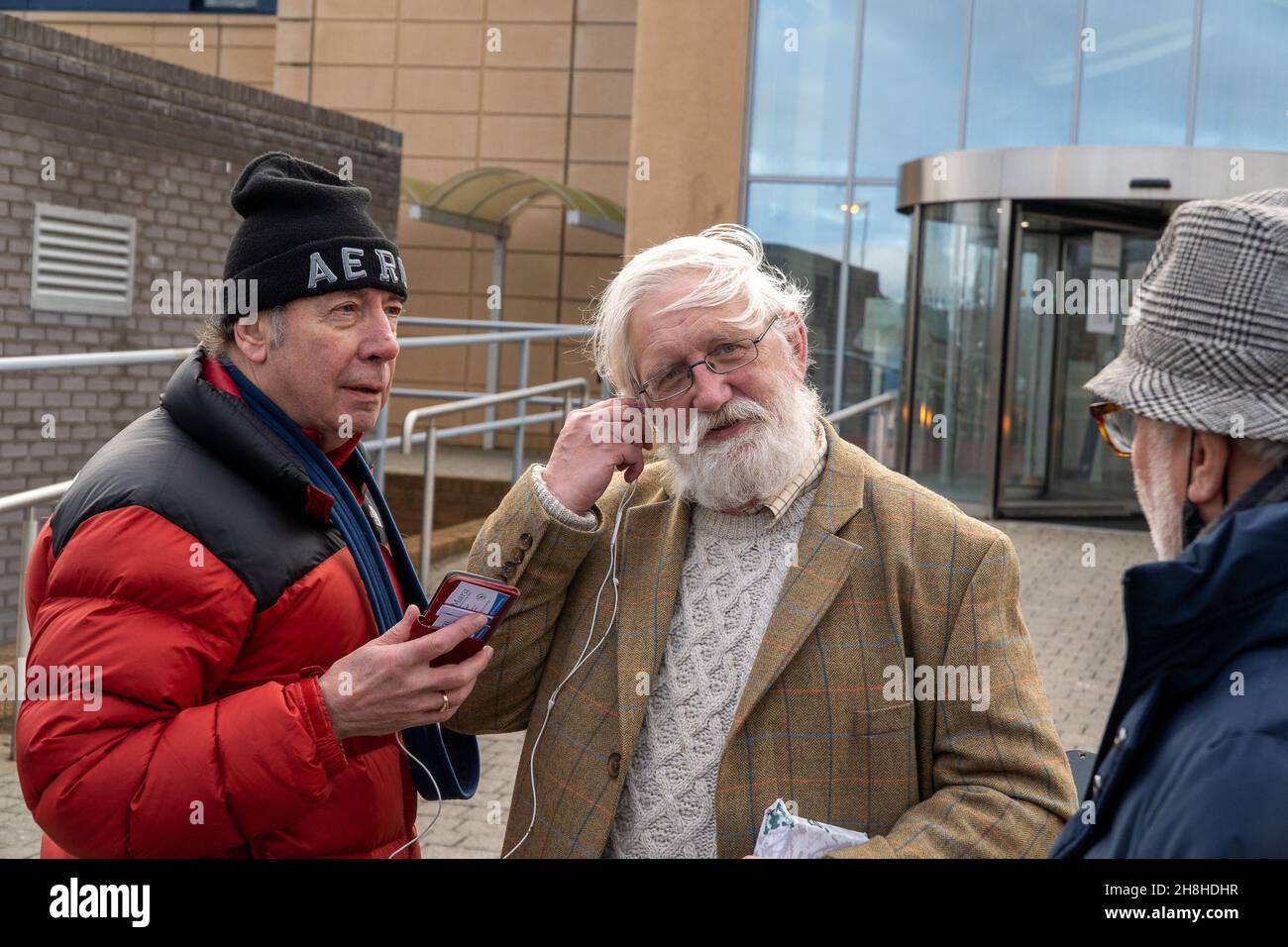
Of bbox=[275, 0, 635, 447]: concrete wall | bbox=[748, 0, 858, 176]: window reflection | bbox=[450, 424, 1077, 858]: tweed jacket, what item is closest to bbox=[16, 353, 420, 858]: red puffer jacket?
bbox=[450, 424, 1077, 858]: tweed jacket

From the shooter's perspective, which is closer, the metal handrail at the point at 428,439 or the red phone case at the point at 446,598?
the red phone case at the point at 446,598

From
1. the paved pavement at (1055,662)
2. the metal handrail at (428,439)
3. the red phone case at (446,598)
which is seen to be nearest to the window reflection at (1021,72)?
the paved pavement at (1055,662)

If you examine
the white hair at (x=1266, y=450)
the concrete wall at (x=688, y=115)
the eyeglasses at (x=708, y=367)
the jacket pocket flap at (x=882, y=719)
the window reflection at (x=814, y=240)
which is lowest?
the jacket pocket flap at (x=882, y=719)

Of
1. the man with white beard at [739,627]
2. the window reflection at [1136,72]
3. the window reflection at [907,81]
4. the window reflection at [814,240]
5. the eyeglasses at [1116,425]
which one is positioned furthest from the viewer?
the window reflection at [814,240]

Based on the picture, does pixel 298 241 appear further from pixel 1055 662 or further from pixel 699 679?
pixel 1055 662

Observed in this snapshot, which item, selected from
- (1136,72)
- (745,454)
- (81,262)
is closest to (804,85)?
(1136,72)

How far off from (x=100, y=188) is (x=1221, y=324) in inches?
343

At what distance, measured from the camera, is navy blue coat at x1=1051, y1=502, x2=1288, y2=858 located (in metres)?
1.17

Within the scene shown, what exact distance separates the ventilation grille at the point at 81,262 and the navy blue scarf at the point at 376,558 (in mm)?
6801

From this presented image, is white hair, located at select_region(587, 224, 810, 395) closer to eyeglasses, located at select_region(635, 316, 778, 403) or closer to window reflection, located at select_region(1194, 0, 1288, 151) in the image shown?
eyeglasses, located at select_region(635, 316, 778, 403)

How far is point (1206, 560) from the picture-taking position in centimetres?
128

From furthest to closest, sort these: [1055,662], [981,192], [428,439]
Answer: [981,192] < [1055,662] < [428,439]

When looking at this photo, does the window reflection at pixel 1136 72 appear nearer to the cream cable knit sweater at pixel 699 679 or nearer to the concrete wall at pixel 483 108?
the concrete wall at pixel 483 108

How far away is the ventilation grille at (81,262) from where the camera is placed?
834 cm
